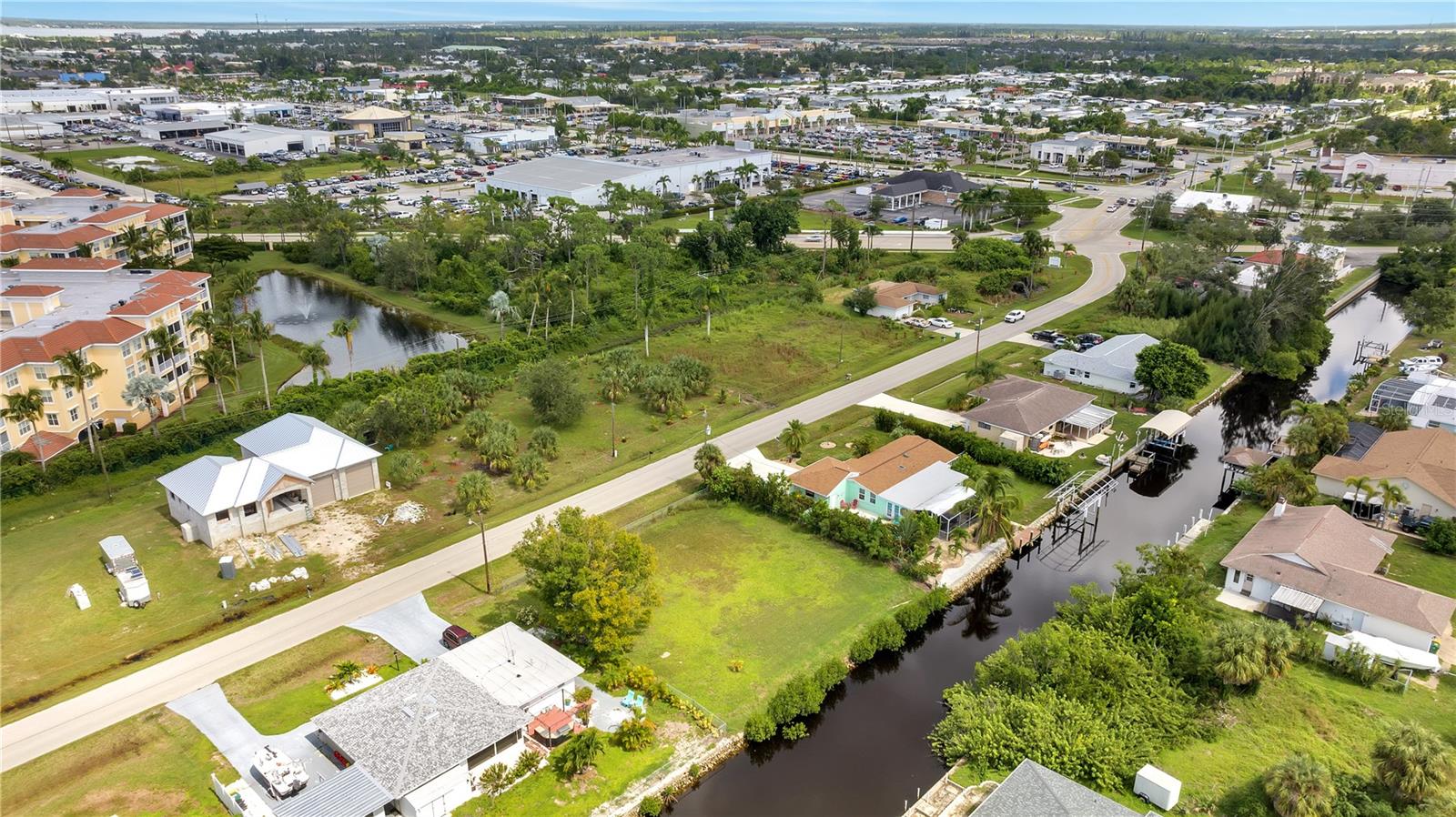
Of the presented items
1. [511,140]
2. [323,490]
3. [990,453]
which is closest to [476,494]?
[323,490]

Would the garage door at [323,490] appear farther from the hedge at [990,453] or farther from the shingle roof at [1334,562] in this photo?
the shingle roof at [1334,562]

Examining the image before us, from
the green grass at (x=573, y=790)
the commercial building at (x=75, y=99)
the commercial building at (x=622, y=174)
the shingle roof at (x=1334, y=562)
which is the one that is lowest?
the green grass at (x=573, y=790)

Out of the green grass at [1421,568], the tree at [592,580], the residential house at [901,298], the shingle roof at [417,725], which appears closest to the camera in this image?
the shingle roof at [417,725]

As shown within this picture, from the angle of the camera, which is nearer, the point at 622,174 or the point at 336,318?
the point at 336,318

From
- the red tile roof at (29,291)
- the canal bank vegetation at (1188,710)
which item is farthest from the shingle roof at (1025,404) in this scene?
the red tile roof at (29,291)

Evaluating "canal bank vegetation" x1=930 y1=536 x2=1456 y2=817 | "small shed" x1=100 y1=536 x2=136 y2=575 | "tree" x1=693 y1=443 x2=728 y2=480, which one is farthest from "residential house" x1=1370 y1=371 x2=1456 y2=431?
"small shed" x1=100 y1=536 x2=136 y2=575

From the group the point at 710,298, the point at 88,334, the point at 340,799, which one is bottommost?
the point at 340,799

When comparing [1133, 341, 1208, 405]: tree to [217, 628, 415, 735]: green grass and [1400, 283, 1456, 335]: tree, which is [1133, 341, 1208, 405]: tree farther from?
[217, 628, 415, 735]: green grass

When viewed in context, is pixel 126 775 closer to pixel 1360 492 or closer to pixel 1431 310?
pixel 1360 492
